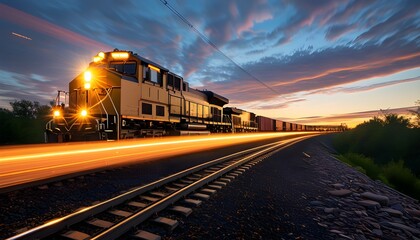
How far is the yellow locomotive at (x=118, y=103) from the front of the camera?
29.6ft

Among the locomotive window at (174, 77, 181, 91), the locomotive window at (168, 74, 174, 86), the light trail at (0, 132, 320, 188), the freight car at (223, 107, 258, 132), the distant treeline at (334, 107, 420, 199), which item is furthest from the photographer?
the freight car at (223, 107, 258, 132)

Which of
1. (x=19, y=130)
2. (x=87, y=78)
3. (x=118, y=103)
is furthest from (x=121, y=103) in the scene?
(x=19, y=130)

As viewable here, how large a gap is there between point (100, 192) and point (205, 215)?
2.45m

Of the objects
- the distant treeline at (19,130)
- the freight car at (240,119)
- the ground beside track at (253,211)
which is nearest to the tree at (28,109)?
the distant treeline at (19,130)

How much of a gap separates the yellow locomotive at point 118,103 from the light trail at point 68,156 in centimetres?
73

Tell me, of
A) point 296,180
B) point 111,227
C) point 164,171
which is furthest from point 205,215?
point 296,180

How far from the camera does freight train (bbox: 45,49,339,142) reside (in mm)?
9016

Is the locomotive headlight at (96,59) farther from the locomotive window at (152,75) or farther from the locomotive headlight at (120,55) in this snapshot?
the locomotive window at (152,75)

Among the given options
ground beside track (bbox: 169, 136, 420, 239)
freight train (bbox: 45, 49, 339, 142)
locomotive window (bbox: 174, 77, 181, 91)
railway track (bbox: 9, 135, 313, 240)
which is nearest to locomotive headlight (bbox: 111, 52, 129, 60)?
freight train (bbox: 45, 49, 339, 142)

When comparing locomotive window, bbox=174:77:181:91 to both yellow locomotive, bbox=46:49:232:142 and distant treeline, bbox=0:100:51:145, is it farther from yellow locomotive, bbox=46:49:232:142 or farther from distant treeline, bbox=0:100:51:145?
distant treeline, bbox=0:100:51:145

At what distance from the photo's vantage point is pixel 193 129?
49.2ft

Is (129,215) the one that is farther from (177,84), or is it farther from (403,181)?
(403,181)

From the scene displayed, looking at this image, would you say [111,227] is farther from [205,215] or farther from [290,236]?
[290,236]

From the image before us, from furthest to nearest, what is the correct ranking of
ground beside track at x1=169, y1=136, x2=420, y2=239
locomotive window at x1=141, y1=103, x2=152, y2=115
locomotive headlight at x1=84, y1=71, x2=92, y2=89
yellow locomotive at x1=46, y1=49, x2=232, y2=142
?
1. locomotive window at x1=141, y1=103, x2=152, y2=115
2. locomotive headlight at x1=84, y1=71, x2=92, y2=89
3. yellow locomotive at x1=46, y1=49, x2=232, y2=142
4. ground beside track at x1=169, y1=136, x2=420, y2=239
